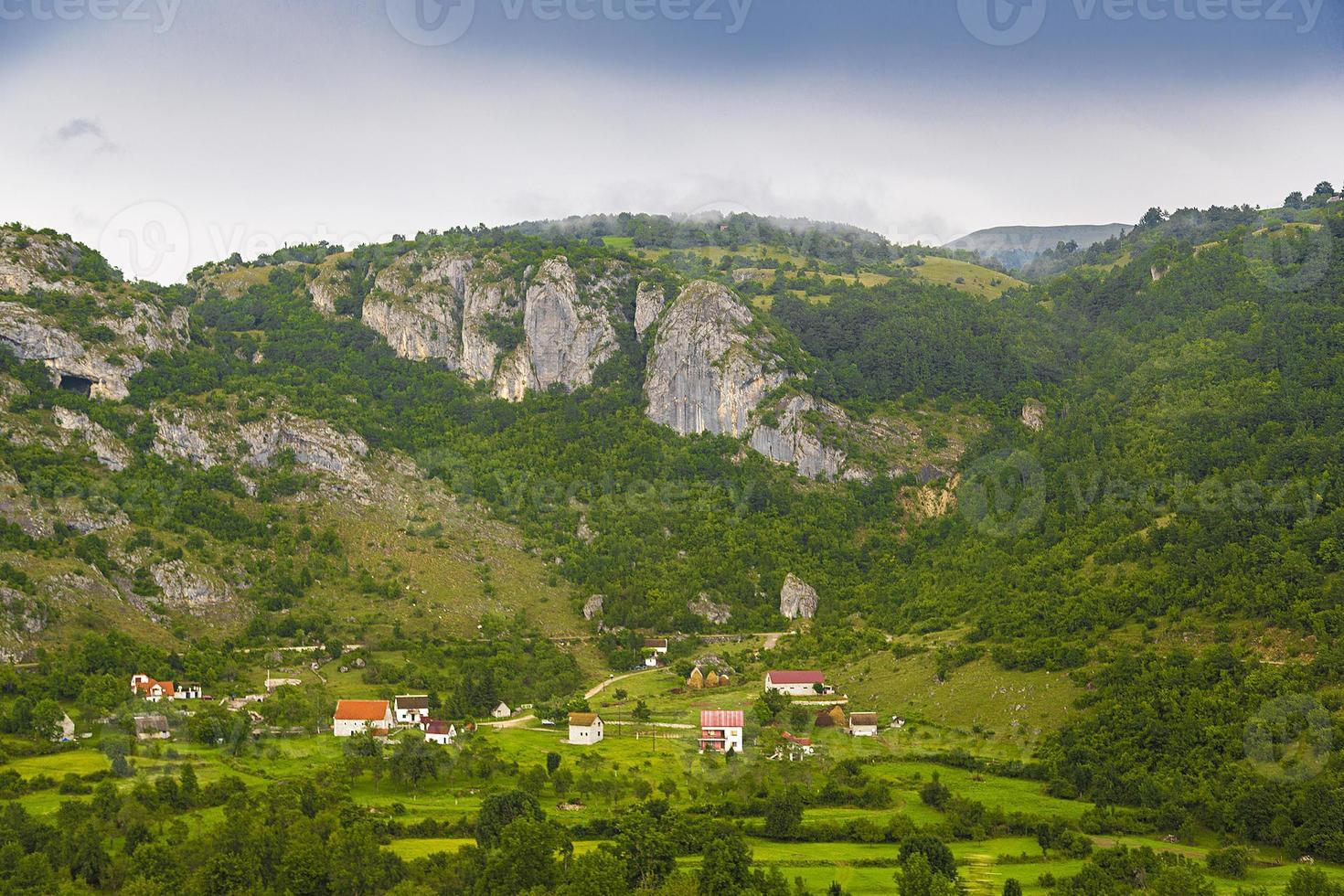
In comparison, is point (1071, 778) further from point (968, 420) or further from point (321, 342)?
point (321, 342)

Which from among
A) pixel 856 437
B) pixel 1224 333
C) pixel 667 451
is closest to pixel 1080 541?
pixel 1224 333

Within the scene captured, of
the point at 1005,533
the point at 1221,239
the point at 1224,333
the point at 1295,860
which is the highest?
the point at 1221,239

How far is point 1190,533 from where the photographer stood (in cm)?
8888

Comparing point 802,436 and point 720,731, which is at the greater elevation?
point 802,436

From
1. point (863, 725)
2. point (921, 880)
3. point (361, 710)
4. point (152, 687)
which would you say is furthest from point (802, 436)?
point (921, 880)

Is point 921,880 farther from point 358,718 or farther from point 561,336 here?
point 561,336

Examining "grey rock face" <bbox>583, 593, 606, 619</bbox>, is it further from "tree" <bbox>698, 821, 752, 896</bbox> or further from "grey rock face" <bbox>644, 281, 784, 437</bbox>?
"tree" <bbox>698, 821, 752, 896</bbox>

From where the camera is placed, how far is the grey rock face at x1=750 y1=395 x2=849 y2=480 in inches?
5379

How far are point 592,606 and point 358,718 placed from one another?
3642cm

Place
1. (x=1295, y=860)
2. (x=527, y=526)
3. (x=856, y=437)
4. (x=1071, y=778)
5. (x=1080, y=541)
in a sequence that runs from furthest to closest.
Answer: (x=856, y=437) < (x=527, y=526) < (x=1080, y=541) < (x=1071, y=778) < (x=1295, y=860)

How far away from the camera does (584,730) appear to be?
81688 millimetres

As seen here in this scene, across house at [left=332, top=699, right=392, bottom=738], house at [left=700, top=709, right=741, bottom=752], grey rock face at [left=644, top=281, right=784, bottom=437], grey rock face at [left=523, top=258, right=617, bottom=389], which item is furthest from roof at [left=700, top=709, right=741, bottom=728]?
grey rock face at [left=523, top=258, right=617, bottom=389]

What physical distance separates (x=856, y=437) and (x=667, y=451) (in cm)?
2102

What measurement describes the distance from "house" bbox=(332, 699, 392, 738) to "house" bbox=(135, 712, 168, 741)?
10.3 m
